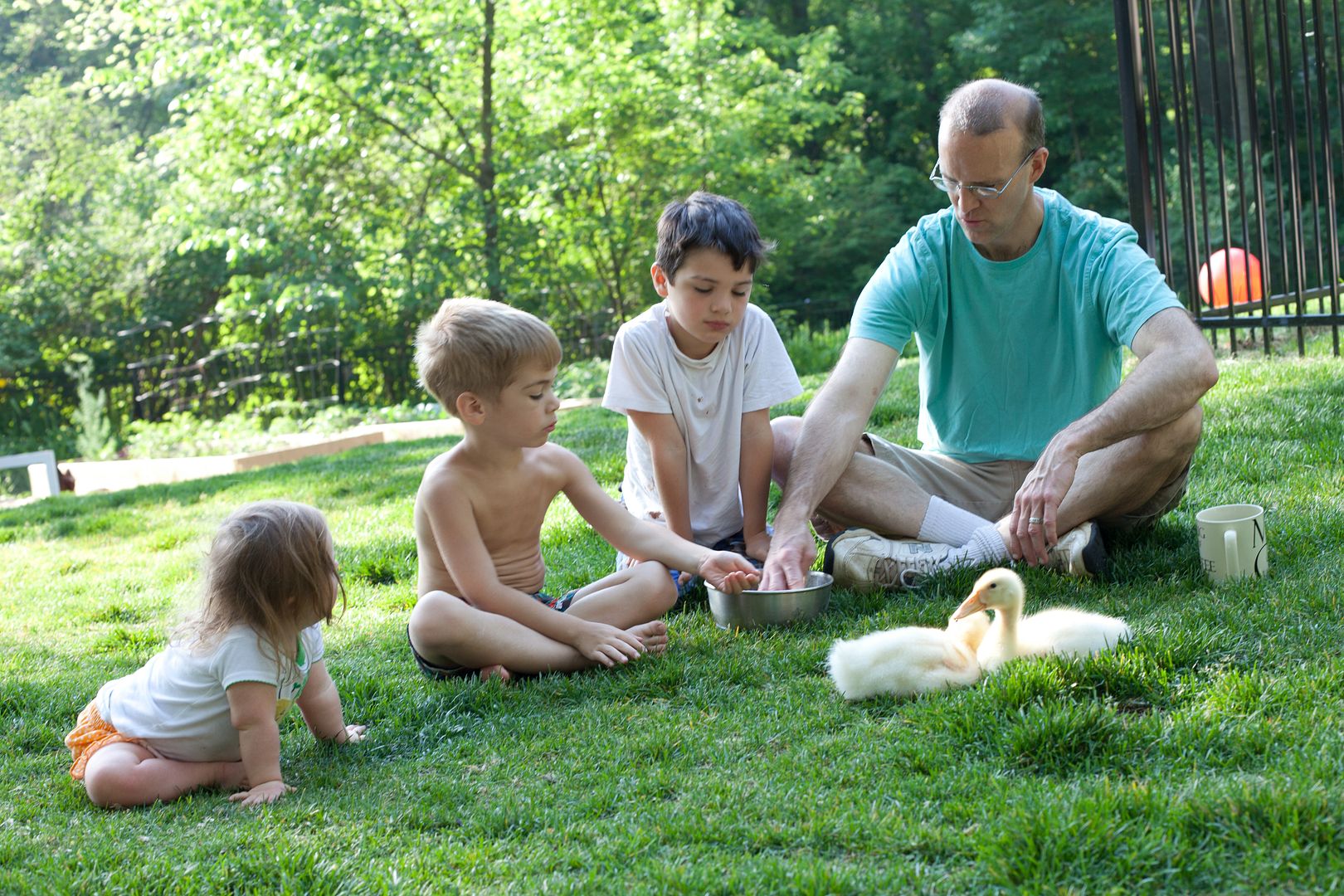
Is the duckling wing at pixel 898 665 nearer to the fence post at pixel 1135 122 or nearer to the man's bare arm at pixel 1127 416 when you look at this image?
the man's bare arm at pixel 1127 416

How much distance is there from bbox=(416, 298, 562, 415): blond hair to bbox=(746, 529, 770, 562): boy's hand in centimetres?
99

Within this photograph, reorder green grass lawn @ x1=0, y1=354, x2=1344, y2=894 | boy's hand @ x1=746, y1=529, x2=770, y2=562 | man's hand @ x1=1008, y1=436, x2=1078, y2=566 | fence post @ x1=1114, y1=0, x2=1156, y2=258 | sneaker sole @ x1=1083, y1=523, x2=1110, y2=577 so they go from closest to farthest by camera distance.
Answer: green grass lawn @ x1=0, y1=354, x2=1344, y2=894 → man's hand @ x1=1008, y1=436, x2=1078, y2=566 → sneaker sole @ x1=1083, y1=523, x2=1110, y2=577 → boy's hand @ x1=746, y1=529, x2=770, y2=562 → fence post @ x1=1114, y1=0, x2=1156, y2=258

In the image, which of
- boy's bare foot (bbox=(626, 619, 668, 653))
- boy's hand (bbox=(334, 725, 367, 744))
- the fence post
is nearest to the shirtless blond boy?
boy's bare foot (bbox=(626, 619, 668, 653))

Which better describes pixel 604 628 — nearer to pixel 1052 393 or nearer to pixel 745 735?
pixel 745 735

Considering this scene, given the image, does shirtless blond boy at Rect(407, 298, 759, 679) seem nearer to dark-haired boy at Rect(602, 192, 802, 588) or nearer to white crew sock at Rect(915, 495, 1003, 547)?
dark-haired boy at Rect(602, 192, 802, 588)

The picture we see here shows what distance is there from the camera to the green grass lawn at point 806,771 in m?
1.97

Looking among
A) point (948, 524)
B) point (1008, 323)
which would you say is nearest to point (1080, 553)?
point (948, 524)

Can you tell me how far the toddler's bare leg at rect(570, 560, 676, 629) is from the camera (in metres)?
3.45

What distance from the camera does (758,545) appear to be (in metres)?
3.92

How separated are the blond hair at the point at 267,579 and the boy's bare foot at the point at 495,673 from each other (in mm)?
628

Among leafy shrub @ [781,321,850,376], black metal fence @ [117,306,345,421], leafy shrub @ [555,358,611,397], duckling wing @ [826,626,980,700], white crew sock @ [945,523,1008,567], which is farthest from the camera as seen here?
black metal fence @ [117,306,345,421]

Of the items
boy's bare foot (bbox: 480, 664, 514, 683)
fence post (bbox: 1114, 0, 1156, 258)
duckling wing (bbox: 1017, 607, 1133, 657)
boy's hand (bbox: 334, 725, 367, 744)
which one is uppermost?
fence post (bbox: 1114, 0, 1156, 258)

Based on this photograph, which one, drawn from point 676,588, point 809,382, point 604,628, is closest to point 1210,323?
point 809,382

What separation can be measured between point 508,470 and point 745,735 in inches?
45.2
